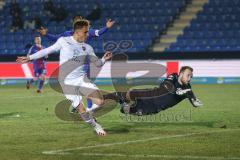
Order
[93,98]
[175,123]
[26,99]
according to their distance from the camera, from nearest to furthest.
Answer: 1. [93,98]
2. [175,123]
3. [26,99]

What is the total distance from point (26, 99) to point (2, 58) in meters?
10.5

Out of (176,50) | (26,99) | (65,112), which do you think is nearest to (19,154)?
(65,112)

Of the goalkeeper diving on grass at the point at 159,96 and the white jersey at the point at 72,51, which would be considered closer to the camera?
the white jersey at the point at 72,51

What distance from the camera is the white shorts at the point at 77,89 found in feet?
38.2

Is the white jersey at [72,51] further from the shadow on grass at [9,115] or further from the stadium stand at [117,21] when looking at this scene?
the stadium stand at [117,21]

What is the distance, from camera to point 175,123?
13.4 metres

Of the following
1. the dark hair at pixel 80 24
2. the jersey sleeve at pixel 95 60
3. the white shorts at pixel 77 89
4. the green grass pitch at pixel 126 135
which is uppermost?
the dark hair at pixel 80 24

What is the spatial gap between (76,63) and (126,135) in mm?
1751

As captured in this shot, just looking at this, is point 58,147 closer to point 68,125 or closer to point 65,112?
point 68,125

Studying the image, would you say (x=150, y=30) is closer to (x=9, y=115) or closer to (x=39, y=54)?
(x=9, y=115)

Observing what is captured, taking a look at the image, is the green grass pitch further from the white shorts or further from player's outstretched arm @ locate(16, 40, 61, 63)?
player's outstretched arm @ locate(16, 40, 61, 63)

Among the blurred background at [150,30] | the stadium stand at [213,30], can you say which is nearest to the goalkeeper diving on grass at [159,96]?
the blurred background at [150,30]

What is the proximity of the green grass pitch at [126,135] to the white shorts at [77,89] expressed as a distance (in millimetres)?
667

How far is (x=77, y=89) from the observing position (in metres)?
11.8
